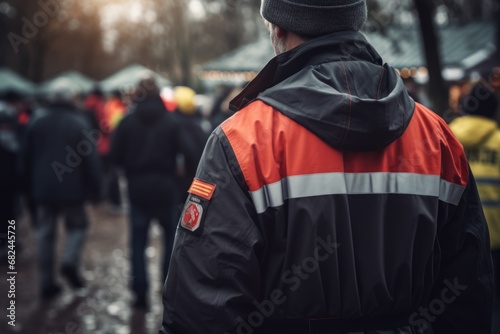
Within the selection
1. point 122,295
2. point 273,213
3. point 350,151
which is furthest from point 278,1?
point 122,295

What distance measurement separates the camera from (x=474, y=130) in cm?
523

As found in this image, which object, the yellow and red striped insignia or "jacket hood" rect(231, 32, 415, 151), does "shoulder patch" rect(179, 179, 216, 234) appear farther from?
"jacket hood" rect(231, 32, 415, 151)

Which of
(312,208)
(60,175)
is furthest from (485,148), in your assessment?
(60,175)

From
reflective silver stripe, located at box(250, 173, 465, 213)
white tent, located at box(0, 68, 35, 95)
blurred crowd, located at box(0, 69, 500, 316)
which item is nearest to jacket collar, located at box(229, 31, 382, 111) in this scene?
reflective silver stripe, located at box(250, 173, 465, 213)

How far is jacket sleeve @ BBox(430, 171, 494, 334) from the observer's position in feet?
7.74

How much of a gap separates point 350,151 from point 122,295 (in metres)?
5.57

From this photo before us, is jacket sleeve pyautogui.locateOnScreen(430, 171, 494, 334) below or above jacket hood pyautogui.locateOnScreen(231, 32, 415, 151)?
below

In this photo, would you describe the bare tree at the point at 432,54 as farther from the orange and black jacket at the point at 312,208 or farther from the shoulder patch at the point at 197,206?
the shoulder patch at the point at 197,206

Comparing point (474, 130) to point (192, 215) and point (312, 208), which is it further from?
point (192, 215)

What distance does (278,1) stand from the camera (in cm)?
221

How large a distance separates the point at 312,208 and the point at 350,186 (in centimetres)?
15

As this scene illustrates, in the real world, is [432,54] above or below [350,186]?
above

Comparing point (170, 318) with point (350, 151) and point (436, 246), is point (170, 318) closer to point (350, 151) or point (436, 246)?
point (350, 151)

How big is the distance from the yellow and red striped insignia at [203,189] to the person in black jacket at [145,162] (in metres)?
4.76
